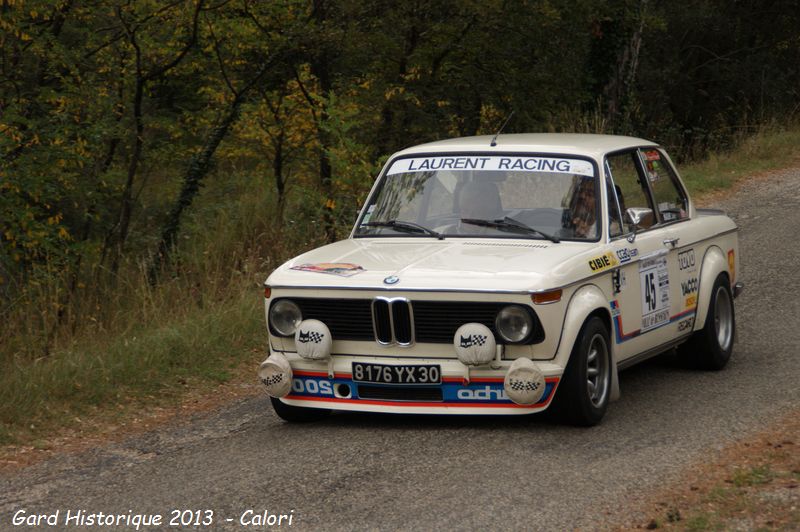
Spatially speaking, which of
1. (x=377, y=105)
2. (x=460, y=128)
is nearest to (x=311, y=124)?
(x=377, y=105)

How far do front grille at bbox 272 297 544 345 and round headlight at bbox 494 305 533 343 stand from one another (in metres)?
0.03

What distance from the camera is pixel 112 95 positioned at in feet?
57.9

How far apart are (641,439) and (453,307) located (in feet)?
4.15

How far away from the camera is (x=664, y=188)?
8.65m

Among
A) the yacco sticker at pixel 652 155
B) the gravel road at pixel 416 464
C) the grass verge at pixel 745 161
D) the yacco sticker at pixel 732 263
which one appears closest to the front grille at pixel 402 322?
the gravel road at pixel 416 464

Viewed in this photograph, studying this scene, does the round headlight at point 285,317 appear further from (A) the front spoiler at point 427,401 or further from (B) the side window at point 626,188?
(B) the side window at point 626,188

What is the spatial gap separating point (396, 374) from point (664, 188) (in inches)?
119

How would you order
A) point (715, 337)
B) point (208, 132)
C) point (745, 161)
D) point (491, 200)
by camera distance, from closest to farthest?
point (491, 200)
point (715, 337)
point (745, 161)
point (208, 132)

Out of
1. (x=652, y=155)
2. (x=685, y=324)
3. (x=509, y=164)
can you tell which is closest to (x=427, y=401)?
(x=509, y=164)

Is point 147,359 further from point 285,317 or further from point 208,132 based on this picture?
point 208,132

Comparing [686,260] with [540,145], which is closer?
[540,145]

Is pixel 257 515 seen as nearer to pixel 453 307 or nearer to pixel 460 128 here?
pixel 453 307

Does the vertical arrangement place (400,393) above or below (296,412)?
above

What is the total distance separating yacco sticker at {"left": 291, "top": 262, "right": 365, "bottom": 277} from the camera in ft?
22.7
